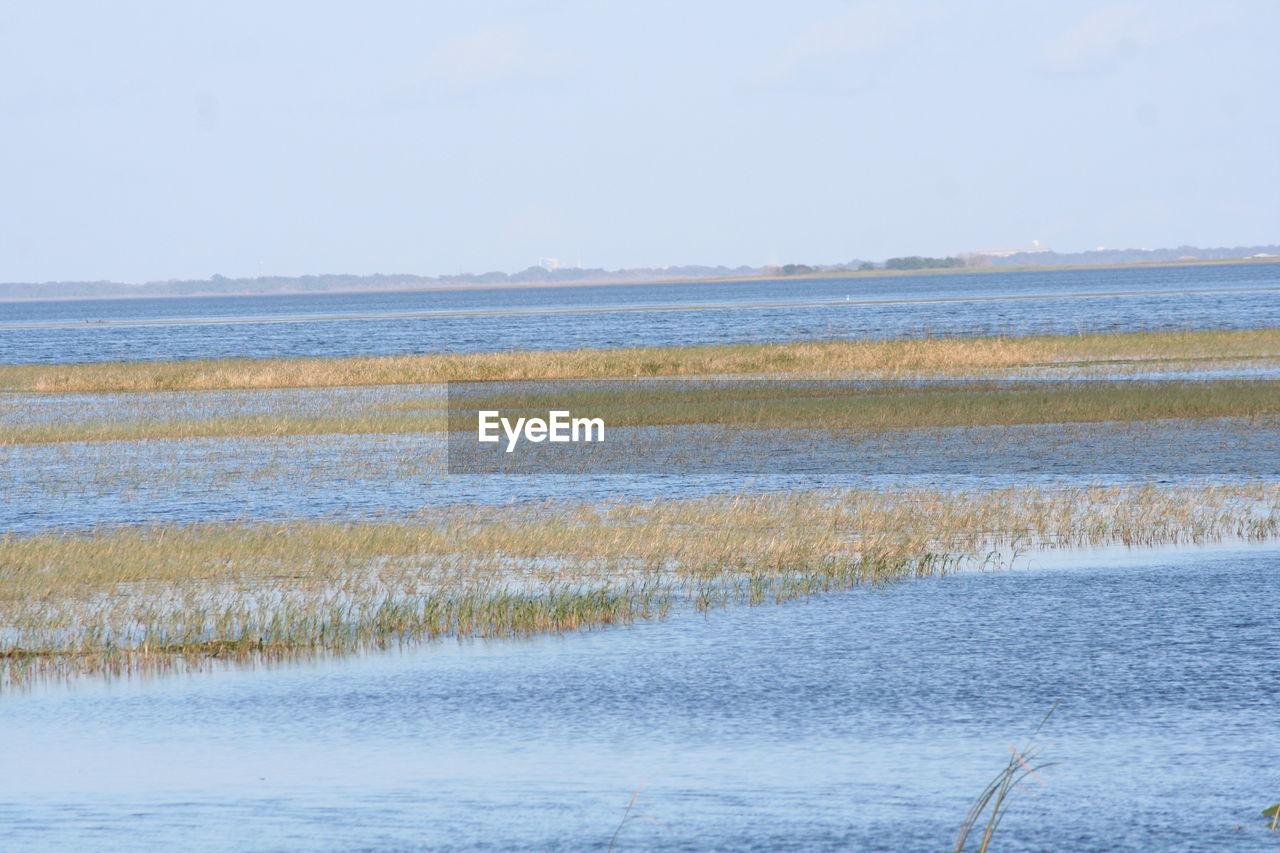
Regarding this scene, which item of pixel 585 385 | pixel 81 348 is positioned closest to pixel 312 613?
pixel 585 385

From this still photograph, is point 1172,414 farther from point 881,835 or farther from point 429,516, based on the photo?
point 881,835

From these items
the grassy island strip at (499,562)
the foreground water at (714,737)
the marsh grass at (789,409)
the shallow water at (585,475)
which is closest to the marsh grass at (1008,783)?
the foreground water at (714,737)

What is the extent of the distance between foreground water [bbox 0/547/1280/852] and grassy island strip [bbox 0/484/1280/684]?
2.82ft

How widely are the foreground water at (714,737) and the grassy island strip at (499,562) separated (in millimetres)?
858

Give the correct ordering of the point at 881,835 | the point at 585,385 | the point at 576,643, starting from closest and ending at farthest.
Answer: the point at 881,835
the point at 576,643
the point at 585,385

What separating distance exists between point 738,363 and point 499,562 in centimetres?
4339

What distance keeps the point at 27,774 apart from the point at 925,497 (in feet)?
58.8

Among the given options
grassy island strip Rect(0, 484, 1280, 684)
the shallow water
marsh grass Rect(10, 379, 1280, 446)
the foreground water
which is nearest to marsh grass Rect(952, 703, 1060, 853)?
the foreground water

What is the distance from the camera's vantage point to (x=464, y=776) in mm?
13406

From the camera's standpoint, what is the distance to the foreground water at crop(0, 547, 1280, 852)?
11984 mm

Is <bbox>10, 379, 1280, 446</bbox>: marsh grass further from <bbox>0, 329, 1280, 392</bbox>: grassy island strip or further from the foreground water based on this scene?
the foreground water

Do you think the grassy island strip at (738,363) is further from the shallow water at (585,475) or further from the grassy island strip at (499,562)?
the grassy island strip at (499,562)

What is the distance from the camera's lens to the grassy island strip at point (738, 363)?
61812 mm

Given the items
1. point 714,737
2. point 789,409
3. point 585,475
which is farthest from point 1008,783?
point 789,409
